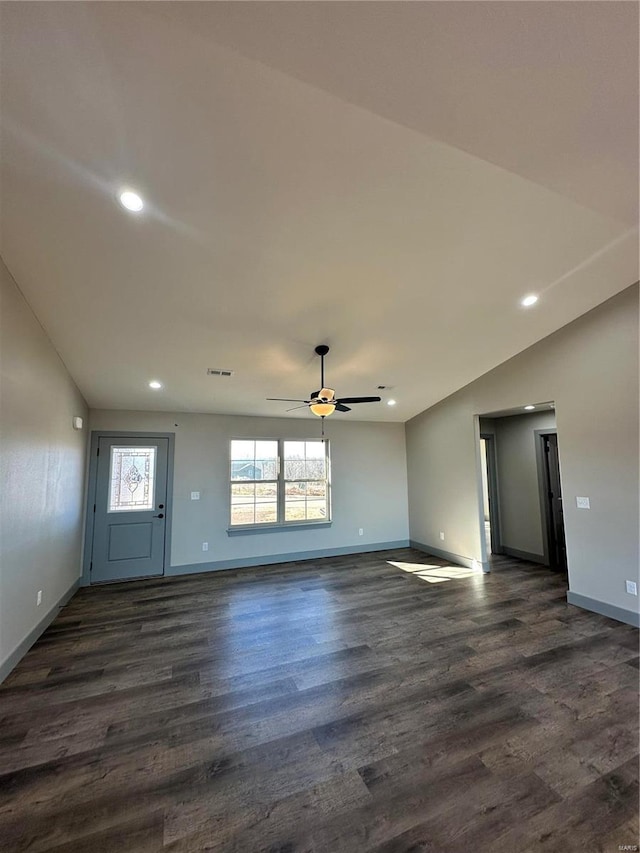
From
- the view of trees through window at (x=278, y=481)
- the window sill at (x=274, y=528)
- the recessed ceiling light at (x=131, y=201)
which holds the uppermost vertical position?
the recessed ceiling light at (x=131, y=201)

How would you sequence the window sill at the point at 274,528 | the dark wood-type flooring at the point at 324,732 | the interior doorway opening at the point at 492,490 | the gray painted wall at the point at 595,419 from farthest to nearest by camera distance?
the interior doorway opening at the point at 492,490, the window sill at the point at 274,528, the gray painted wall at the point at 595,419, the dark wood-type flooring at the point at 324,732

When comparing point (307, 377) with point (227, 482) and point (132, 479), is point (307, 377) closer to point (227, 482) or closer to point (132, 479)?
point (227, 482)

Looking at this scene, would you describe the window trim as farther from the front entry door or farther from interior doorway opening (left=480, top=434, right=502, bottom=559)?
interior doorway opening (left=480, top=434, right=502, bottom=559)

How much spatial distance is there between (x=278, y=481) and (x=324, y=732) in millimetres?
4084

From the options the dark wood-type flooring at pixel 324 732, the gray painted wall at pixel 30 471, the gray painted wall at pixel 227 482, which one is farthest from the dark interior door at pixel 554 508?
the gray painted wall at pixel 30 471

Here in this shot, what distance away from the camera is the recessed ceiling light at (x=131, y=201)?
1931 mm

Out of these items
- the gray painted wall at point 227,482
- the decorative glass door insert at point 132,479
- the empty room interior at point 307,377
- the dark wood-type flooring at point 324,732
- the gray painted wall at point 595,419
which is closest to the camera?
the empty room interior at point 307,377

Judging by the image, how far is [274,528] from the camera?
5.84 metres

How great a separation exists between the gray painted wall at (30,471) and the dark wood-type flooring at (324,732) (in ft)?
1.58

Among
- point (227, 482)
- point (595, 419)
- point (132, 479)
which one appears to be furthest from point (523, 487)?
point (132, 479)

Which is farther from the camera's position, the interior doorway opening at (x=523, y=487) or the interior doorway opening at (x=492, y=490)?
the interior doorway opening at (x=492, y=490)

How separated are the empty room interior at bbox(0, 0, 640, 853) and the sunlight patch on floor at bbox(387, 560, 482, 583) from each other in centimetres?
11

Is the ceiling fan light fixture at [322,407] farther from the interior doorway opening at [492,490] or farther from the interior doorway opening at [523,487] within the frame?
the interior doorway opening at [492,490]

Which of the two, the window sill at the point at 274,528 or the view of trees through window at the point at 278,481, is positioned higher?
the view of trees through window at the point at 278,481
